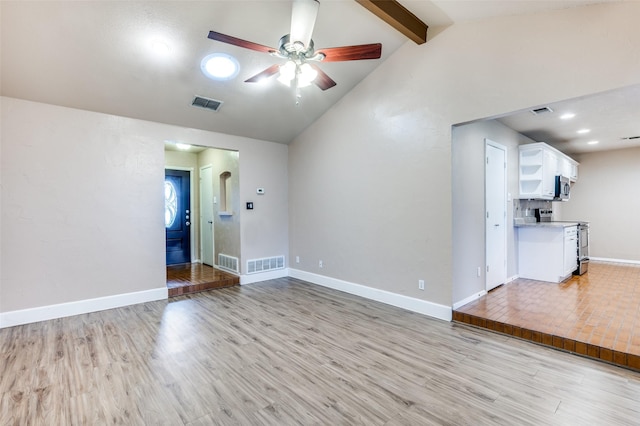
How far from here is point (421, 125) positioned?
369cm

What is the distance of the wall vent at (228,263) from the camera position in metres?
5.44

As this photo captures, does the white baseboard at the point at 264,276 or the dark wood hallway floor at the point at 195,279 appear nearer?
the dark wood hallway floor at the point at 195,279

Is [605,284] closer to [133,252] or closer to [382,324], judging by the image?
[382,324]

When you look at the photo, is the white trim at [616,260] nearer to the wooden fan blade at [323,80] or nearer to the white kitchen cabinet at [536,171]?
the white kitchen cabinet at [536,171]

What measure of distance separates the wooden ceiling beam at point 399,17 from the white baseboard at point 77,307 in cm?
467

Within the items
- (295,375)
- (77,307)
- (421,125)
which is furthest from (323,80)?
(77,307)

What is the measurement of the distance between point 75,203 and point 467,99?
5.09 m

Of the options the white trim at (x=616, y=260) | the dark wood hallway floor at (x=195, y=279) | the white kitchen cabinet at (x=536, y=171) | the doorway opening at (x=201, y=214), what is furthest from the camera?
the white trim at (x=616, y=260)

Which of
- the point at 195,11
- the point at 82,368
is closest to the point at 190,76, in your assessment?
the point at 195,11

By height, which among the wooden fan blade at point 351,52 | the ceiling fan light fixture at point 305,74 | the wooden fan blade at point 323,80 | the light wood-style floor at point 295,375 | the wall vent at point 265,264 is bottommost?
the light wood-style floor at point 295,375

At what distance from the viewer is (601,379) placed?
2273mm

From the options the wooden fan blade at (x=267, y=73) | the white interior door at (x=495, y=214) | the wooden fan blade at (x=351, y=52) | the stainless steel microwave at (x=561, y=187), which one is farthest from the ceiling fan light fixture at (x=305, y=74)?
the stainless steel microwave at (x=561, y=187)

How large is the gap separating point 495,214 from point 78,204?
6.01m

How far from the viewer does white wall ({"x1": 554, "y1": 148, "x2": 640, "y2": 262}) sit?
251 inches
